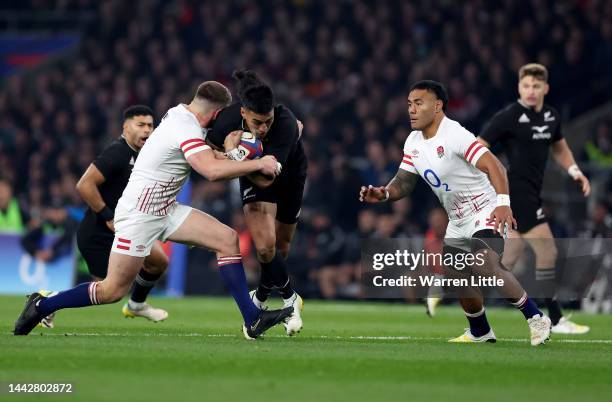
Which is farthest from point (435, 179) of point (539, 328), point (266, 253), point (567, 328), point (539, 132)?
point (567, 328)

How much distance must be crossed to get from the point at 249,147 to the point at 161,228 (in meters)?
0.91

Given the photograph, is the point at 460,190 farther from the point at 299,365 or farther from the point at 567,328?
the point at 567,328

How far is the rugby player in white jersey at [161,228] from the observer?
8703mm

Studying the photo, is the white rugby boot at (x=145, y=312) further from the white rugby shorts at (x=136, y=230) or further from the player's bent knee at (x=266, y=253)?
the white rugby shorts at (x=136, y=230)

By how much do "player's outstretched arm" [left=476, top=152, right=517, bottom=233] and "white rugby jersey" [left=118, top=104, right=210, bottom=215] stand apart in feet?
7.04

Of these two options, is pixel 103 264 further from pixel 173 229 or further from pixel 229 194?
pixel 229 194

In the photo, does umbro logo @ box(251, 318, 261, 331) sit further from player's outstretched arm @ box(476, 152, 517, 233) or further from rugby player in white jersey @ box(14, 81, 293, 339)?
player's outstretched arm @ box(476, 152, 517, 233)

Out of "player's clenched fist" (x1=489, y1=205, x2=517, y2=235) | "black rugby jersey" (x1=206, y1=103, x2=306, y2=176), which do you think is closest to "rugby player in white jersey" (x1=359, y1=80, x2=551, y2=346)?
"player's clenched fist" (x1=489, y1=205, x2=517, y2=235)

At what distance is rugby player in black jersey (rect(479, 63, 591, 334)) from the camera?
37.7 ft

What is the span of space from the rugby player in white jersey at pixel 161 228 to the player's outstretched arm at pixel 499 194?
5.63 ft

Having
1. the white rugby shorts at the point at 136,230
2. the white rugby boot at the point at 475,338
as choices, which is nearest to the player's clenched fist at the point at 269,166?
the white rugby shorts at the point at 136,230

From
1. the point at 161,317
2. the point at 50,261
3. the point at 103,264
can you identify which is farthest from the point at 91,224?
the point at 50,261

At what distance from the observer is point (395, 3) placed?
22.8m

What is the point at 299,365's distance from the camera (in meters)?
7.20
